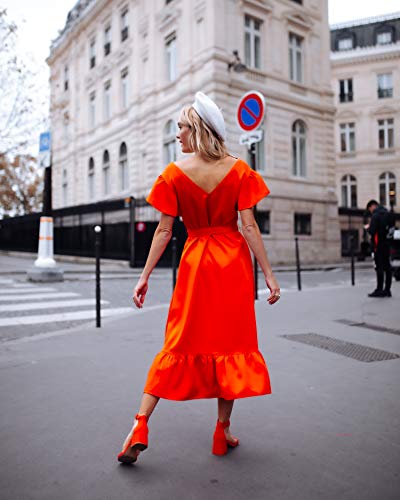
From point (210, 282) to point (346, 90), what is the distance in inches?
1421

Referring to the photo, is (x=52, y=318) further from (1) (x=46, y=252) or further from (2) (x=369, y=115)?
(2) (x=369, y=115)

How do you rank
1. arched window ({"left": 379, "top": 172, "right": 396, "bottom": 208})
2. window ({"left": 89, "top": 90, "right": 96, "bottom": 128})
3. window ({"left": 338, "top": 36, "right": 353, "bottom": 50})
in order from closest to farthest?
1. window ({"left": 89, "top": 90, "right": 96, "bottom": 128})
2. arched window ({"left": 379, "top": 172, "right": 396, "bottom": 208})
3. window ({"left": 338, "top": 36, "right": 353, "bottom": 50})

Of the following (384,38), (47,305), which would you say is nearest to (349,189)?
(384,38)

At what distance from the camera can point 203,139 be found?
2381mm

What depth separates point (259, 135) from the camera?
7383 millimetres

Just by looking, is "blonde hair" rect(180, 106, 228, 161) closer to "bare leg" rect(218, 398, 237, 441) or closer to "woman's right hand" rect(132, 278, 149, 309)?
"woman's right hand" rect(132, 278, 149, 309)

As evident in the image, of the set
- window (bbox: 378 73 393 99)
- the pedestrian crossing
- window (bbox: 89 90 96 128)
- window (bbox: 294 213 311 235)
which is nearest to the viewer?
the pedestrian crossing

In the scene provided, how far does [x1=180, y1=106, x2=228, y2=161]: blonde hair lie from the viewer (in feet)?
7.77

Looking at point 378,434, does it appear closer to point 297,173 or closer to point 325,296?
point 325,296

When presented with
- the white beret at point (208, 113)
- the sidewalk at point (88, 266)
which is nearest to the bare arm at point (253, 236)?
the white beret at point (208, 113)

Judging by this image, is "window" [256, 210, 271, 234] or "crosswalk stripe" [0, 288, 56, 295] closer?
"crosswalk stripe" [0, 288, 56, 295]

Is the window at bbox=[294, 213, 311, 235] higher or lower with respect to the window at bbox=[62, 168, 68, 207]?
lower

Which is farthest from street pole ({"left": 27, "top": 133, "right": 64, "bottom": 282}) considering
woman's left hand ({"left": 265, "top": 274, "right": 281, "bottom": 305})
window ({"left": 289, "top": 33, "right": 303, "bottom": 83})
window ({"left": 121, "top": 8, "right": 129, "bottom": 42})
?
window ({"left": 121, "top": 8, "right": 129, "bottom": 42})

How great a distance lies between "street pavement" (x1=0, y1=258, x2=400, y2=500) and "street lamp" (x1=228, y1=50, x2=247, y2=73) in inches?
636
